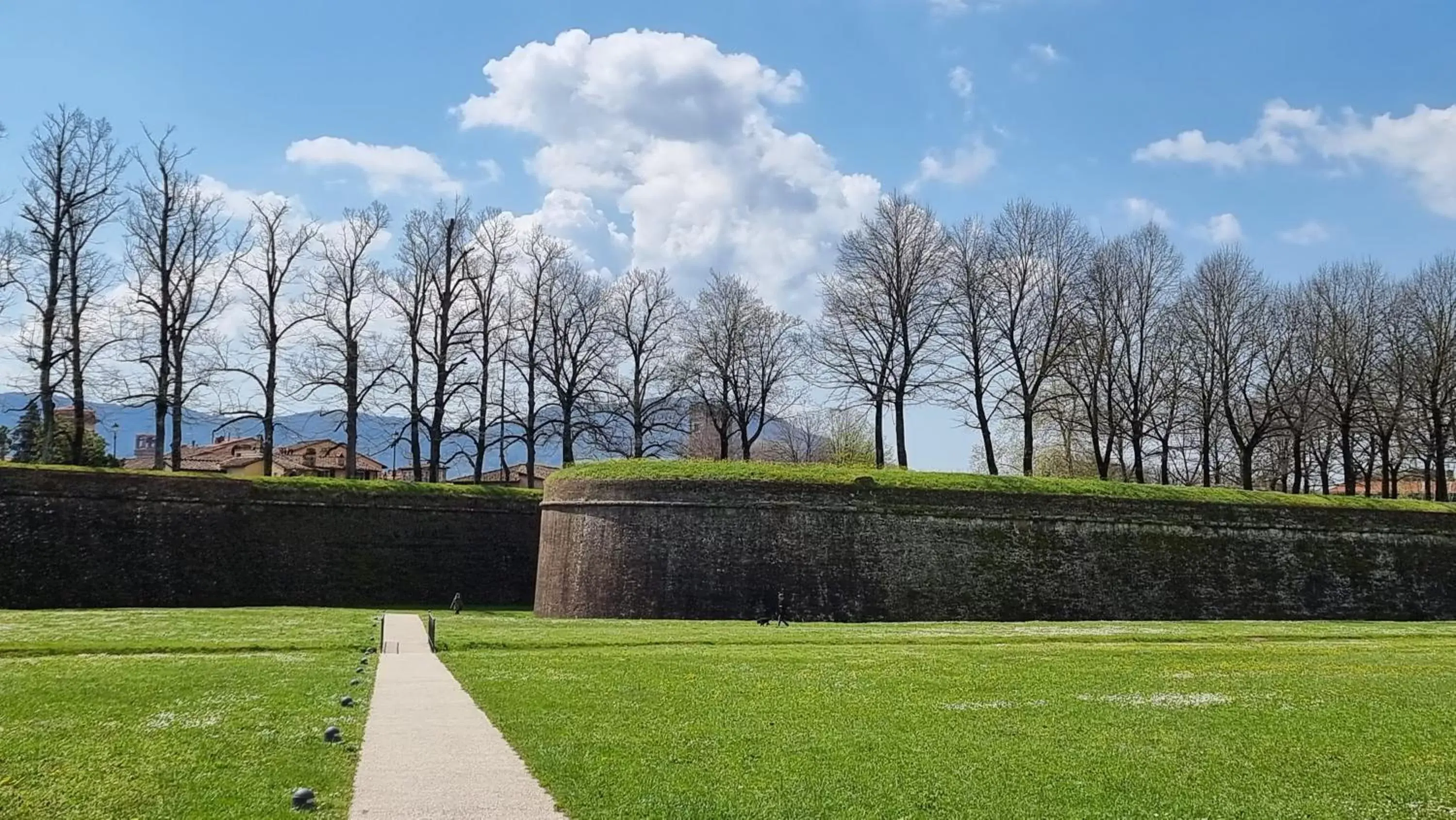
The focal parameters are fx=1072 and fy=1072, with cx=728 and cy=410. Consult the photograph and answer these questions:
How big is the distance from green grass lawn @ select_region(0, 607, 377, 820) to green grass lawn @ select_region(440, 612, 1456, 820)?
1638 mm

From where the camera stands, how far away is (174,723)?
952cm

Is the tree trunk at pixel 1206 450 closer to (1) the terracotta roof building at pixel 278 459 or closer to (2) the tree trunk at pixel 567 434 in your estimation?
(2) the tree trunk at pixel 567 434

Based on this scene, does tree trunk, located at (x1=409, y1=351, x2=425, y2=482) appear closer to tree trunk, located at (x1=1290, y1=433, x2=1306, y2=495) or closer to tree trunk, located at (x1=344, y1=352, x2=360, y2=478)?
tree trunk, located at (x1=344, y1=352, x2=360, y2=478)

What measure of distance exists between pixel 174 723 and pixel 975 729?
7.12 m

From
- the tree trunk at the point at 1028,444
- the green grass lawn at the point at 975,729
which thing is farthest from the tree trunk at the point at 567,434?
the green grass lawn at the point at 975,729

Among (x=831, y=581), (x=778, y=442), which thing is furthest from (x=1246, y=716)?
(x=778, y=442)

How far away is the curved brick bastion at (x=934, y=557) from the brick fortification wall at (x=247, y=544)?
12.1 feet

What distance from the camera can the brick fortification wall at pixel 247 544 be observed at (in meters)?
25.8

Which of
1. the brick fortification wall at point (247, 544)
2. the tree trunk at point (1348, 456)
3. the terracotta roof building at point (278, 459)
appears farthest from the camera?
the terracotta roof building at point (278, 459)

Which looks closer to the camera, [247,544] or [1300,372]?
[247,544]

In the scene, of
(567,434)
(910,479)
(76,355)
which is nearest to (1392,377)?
(910,479)

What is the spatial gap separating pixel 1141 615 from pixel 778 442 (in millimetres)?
48846

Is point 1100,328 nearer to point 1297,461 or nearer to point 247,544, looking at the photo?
point 1297,461

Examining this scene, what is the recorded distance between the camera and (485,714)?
33.9 ft
